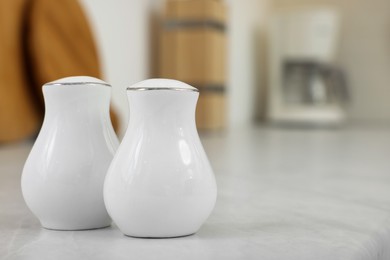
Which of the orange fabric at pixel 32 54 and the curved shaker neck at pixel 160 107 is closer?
the curved shaker neck at pixel 160 107

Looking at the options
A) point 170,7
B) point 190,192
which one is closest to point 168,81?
point 190,192

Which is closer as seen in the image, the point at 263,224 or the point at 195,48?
the point at 263,224

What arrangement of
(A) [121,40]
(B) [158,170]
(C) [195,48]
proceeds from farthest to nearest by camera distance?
1. (C) [195,48]
2. (A) [121,40]
3. (B) [158,170]

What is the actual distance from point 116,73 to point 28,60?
0.48 metres

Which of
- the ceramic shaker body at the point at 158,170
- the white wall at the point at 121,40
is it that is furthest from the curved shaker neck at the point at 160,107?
the white wall at the point at 121,40

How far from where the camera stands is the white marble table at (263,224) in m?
0.50

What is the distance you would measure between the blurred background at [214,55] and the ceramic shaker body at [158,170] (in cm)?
106

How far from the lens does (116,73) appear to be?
2.12 m

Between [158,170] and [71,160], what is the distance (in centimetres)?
9

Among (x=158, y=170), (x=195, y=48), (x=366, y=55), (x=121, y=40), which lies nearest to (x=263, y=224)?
(x=158, y=170)

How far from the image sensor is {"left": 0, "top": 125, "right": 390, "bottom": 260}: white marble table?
0.50 metres

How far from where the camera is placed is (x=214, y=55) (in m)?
2.43

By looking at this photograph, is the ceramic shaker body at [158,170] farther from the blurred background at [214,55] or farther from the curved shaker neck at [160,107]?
the blurred background at [214,55]

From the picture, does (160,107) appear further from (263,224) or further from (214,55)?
(214,55)
